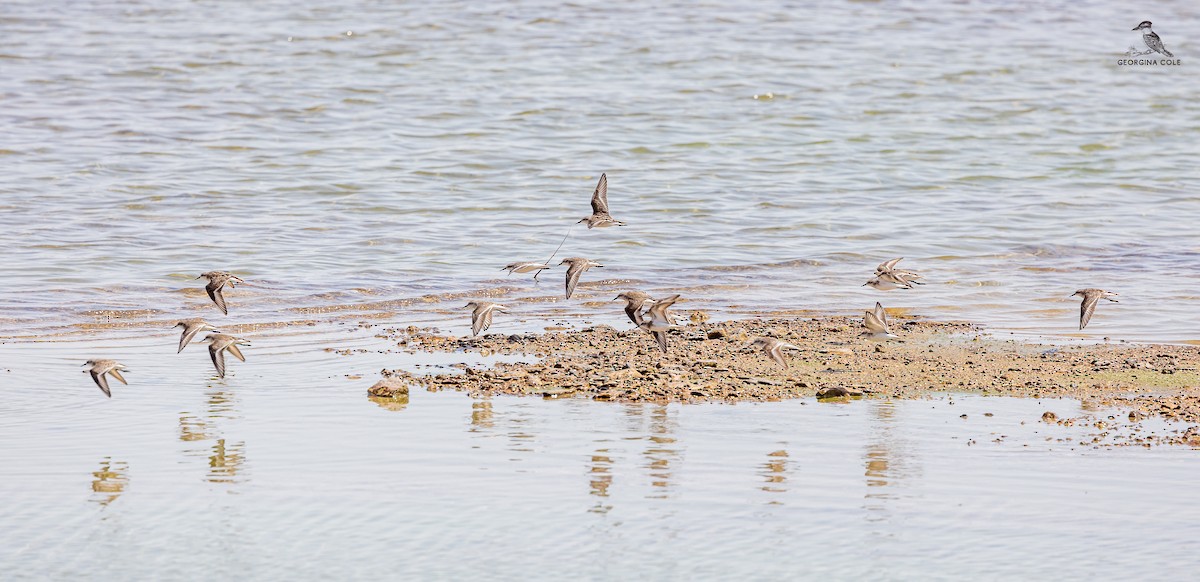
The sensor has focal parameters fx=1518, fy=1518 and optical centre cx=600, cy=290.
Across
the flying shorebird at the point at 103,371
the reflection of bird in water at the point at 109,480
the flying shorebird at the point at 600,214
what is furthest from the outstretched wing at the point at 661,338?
the reflection of bird in water at the point at 109,480

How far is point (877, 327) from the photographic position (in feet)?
35.2

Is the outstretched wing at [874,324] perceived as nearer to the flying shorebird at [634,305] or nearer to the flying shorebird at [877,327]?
the flying shorebird at [877,327]

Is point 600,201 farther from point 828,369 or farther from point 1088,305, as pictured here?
point 1088,305

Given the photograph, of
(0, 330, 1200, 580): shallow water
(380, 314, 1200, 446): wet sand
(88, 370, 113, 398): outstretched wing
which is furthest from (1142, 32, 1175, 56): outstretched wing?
(88, 370, 113, 398): outstretched wing

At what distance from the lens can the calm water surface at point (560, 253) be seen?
259 inches

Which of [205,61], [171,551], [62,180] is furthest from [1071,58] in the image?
[171,551]

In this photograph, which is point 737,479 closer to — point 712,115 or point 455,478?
point 455,478

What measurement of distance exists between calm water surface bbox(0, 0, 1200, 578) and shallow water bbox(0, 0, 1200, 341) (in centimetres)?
8

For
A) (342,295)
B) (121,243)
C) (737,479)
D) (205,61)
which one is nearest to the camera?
(737,479)

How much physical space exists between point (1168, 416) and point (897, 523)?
8.63ft

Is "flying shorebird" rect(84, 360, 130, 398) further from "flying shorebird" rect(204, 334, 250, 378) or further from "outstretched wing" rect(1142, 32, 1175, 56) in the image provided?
"outstretched wing" rect(1142, 32, 1175, 56)

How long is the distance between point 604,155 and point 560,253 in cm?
512

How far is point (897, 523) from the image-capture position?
6.64 m

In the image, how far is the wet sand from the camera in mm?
8992
